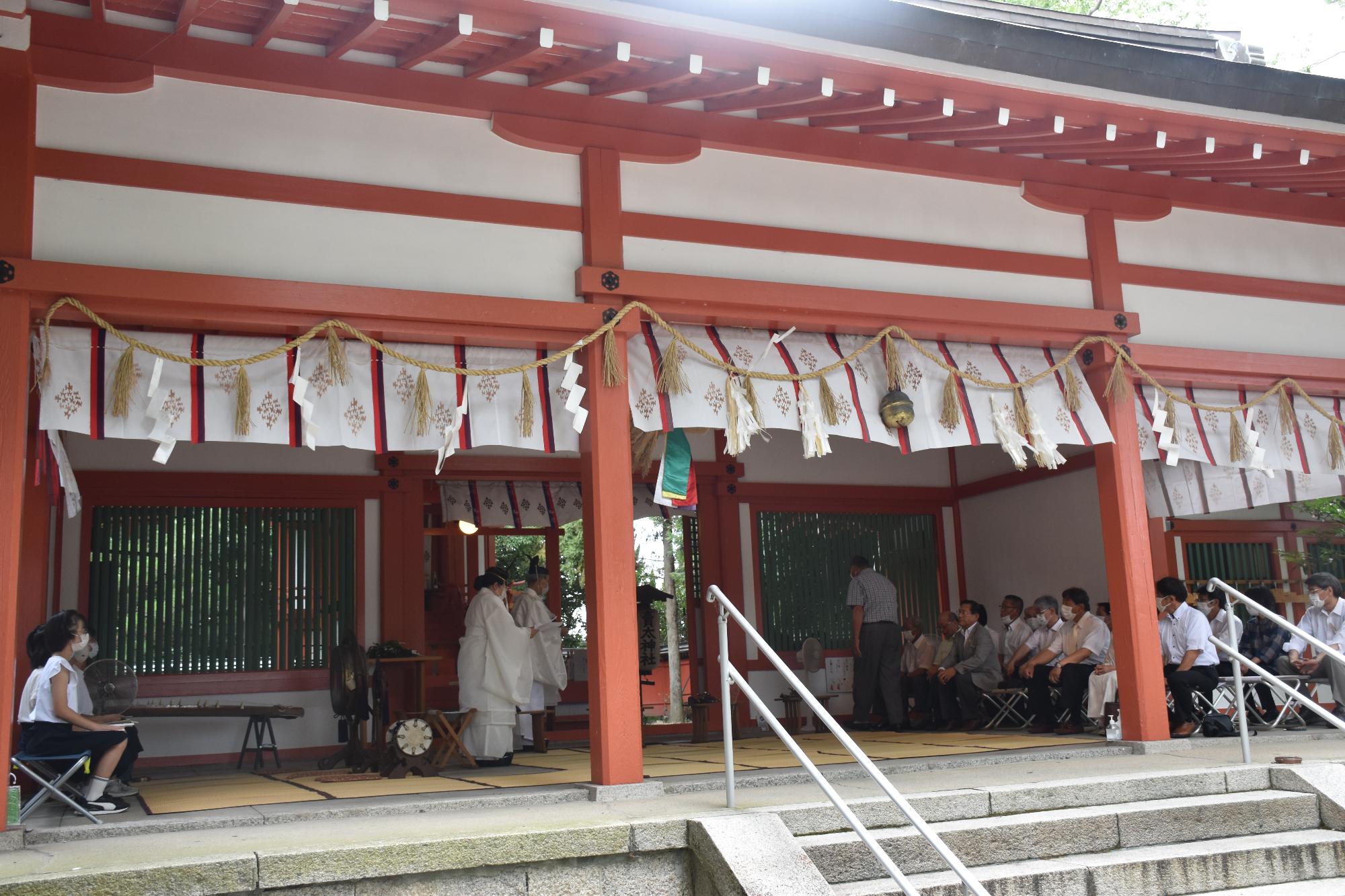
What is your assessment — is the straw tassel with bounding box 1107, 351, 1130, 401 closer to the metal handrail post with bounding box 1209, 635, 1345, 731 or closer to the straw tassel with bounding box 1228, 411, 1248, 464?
the straw tassel with bounding box 1228, 411, 1248, 464

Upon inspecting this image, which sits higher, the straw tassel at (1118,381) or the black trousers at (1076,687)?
the straw tassel at (1118,381)

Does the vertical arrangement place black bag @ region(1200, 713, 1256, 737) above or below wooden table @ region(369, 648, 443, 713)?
below

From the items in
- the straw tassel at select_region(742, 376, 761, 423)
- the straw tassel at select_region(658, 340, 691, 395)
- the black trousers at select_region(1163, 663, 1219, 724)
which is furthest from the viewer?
the black trousers at select_region(1163, 663, 1219, 724)

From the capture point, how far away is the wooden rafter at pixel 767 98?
5.85 m

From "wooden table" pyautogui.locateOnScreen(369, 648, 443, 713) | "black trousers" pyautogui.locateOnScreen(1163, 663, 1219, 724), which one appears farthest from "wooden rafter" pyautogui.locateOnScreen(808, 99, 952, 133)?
"wooden table" pyautogui.locateOnScreen(369, 648, 443, 713)

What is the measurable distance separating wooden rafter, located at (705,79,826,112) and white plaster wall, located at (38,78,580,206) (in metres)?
0.87

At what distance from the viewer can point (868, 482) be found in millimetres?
10797

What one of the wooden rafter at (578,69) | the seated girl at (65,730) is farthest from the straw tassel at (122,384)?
the wooden rafter at (578,69)

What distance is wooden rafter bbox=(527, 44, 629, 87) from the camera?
5.34 metres

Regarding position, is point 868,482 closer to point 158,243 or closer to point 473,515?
point 473,515

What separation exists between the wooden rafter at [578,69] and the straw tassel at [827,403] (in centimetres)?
207

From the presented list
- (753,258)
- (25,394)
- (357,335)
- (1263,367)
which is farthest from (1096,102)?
(25,394)

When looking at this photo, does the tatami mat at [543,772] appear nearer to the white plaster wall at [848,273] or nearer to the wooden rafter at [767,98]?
the white plaster wall at [848,273]

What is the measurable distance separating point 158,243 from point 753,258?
2944 millimetres
